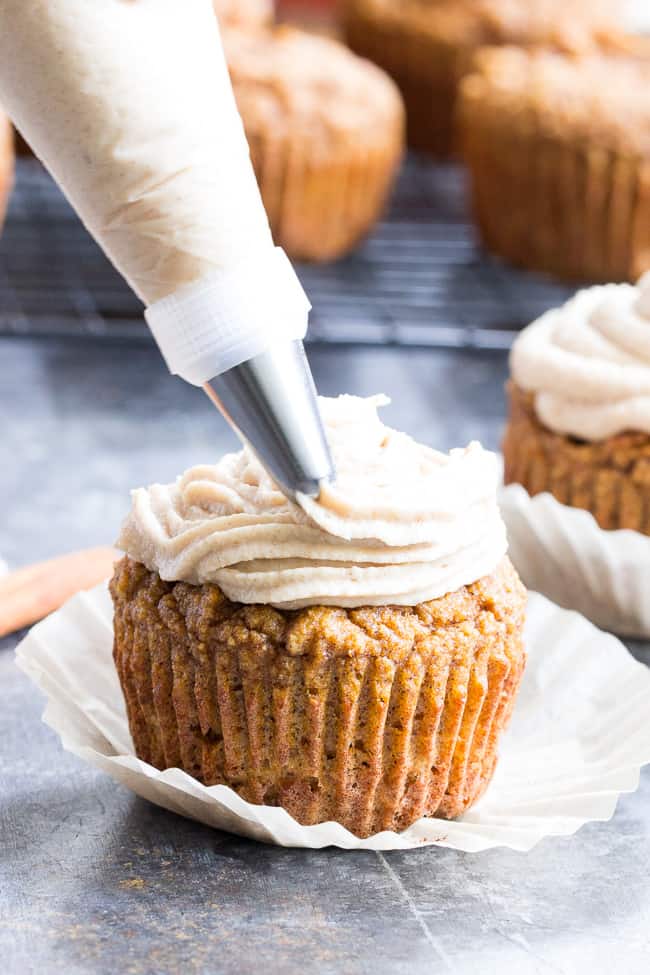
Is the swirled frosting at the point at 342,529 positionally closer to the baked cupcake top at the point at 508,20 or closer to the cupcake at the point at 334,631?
the cupcake at the point at 334,631

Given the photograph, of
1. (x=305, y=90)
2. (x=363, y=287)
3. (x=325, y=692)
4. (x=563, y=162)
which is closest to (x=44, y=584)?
(x=325, y=692)

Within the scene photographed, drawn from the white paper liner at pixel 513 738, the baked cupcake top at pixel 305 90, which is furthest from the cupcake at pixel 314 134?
the white paper liner at pixel 513 738

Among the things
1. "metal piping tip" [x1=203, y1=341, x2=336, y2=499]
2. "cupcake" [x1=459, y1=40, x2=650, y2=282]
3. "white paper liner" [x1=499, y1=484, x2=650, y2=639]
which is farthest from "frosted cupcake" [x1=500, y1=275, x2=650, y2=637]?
"cupcake" [x1=459, y1=40, x2=650, y2=282]

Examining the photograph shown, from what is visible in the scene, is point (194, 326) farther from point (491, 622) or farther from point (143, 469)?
point (143, 469)

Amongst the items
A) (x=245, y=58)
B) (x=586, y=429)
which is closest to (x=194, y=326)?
(x=586, y=429)

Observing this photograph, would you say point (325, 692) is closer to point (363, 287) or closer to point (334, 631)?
point (334, 631)

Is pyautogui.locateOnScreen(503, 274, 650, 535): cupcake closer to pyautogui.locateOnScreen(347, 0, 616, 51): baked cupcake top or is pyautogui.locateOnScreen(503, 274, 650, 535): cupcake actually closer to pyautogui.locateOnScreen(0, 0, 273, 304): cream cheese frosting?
pyautogui.locateOnScreen(0, 0, 273, 304): cream cheese frosting
